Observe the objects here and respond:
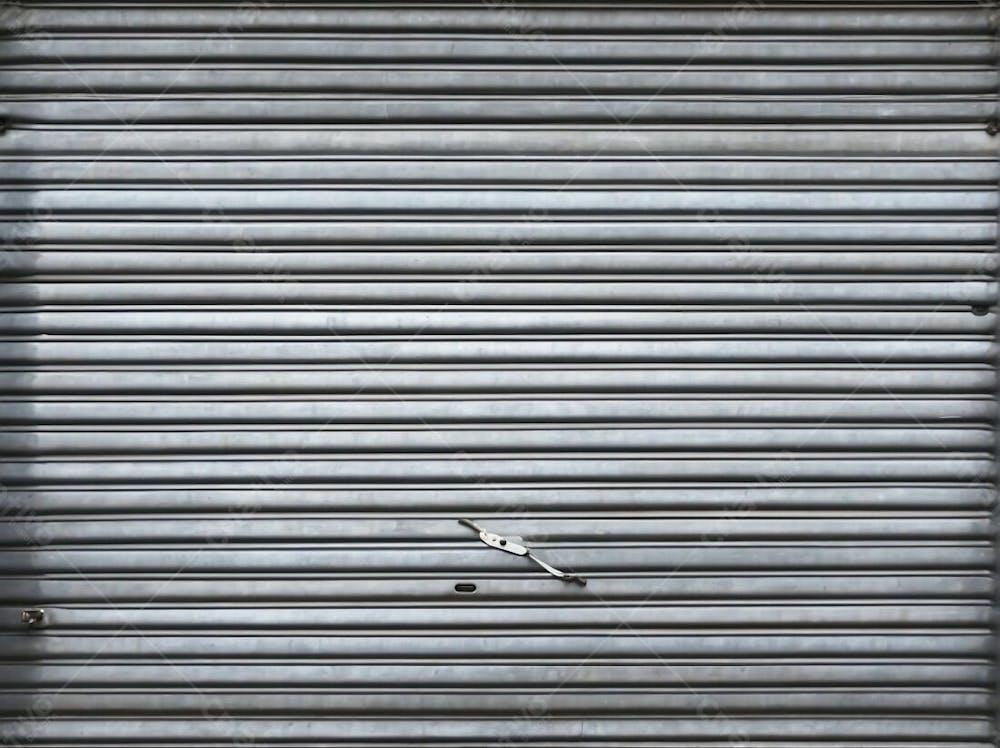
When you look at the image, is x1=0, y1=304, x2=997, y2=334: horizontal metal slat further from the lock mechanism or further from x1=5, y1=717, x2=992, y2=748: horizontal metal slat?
x1=5, y1=717, x2=992, y2=748: horizontal metal slat

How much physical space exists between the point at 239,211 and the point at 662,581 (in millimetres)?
2342

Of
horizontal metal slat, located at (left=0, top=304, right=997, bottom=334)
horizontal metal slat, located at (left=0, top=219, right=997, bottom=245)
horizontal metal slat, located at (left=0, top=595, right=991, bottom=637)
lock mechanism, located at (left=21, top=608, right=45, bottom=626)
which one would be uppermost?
horizontal metal slat, located at (left=0, top=219, right=997, bottom=245)

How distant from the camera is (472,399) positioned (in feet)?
9.98

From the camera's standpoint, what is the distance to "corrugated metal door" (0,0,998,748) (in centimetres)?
301

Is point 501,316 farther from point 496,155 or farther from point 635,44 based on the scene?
point 635,44

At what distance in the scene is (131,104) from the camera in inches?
120

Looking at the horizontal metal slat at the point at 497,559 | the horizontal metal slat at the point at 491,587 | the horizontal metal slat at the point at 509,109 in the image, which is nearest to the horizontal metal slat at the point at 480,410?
the horizontal metal slat at the point at 497,559

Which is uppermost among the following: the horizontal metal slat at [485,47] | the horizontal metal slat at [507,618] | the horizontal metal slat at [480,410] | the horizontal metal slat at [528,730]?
the horizontal metal slat at [485,47]

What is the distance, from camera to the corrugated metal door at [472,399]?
301 centimetres

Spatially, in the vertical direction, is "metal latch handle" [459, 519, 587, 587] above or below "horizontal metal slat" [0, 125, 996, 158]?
below

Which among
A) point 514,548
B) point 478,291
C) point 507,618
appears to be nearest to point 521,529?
point 514,548

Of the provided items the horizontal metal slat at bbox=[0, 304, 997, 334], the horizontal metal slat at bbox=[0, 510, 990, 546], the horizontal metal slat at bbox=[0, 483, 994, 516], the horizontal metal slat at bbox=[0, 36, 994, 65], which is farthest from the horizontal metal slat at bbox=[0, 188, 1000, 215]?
the horizontal metal slat at bbox=[0, 510, 990, 546]

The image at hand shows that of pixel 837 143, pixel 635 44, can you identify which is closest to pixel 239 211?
pixel 635 44

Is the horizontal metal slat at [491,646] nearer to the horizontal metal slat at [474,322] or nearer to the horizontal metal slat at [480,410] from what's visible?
the horizontal metal slat at [480,410]
